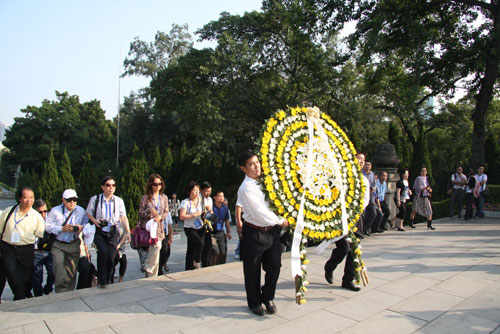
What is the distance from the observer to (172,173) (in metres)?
25.0

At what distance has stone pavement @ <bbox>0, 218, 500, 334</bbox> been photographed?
144 inches

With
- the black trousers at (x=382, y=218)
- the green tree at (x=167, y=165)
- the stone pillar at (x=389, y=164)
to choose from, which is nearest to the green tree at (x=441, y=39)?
the stone pillar at (x=389, y=164)

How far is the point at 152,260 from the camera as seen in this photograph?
5.88 m

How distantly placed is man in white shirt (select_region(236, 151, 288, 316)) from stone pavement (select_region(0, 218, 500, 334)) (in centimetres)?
24

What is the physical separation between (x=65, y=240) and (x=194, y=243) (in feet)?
6.93

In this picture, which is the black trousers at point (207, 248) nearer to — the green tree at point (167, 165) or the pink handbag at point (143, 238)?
the pink handbag at point (143, 238)

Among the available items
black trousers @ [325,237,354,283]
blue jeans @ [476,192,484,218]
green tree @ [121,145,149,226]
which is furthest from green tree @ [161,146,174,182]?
black trousers @ [325,237,354,283]

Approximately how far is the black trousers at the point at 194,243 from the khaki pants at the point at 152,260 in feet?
2.00

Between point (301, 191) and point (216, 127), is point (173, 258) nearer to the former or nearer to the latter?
point (301, 191)

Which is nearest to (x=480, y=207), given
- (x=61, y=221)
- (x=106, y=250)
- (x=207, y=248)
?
(x=207, y=248)

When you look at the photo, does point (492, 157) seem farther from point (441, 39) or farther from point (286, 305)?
point (286, 305)

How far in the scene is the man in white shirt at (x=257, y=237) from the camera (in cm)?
392

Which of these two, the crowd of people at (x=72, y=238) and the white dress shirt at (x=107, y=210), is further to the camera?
the white dress shirt at (x=107, y=210)

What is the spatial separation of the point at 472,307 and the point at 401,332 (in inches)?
49.2
